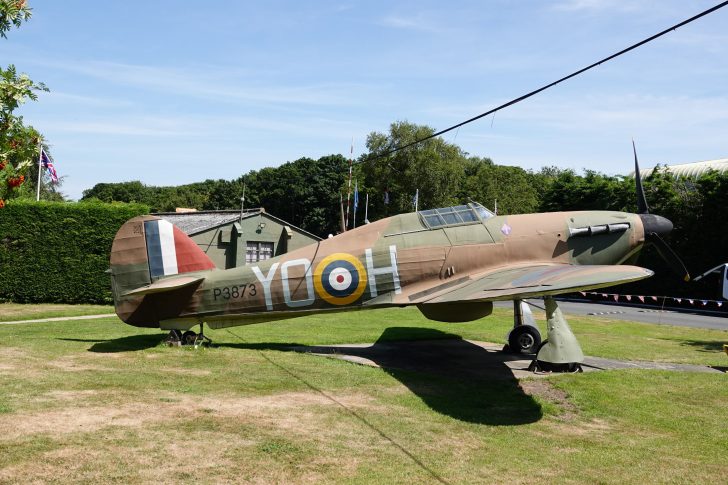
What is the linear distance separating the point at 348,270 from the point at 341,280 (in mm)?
274

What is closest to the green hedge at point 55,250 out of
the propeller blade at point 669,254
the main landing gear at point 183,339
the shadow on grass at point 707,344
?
the main landing gear at point 183,339

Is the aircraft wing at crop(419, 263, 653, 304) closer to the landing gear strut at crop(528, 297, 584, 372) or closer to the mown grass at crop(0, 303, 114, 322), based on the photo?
the landing gear strut at crop(528, 297, 584, 372)

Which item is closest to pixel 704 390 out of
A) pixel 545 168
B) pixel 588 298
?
pixel 588 298

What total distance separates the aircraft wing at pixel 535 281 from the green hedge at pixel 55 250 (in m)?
19.5

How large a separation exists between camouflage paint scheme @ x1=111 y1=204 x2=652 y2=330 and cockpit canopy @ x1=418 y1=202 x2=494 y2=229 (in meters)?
0.16

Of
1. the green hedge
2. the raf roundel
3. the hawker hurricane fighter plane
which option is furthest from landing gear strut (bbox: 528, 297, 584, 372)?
the green hedge

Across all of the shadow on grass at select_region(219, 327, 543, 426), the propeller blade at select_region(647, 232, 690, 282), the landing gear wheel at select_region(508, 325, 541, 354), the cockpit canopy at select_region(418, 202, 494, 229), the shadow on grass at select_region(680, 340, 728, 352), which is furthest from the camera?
the shadow on grass at select_region(680, 340, 728, 352)

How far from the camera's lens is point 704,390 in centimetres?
1054

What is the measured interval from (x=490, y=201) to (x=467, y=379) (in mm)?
50994

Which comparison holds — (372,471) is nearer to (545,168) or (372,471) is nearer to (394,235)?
(394,235)

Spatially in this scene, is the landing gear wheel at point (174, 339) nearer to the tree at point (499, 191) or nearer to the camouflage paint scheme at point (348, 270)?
the camouflage paint scheme at point (348, 270)

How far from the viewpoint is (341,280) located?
1247cm

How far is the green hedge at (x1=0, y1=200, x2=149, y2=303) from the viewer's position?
80.5 feet

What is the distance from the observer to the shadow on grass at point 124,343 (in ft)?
41.7
